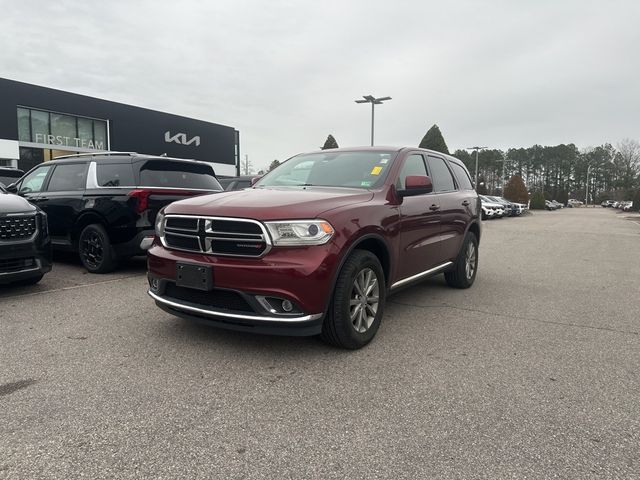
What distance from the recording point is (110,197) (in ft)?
21.6

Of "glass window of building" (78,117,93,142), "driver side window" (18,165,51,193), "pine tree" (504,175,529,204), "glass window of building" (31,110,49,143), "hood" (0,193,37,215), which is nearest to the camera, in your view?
"hood" (0,193,37,215)

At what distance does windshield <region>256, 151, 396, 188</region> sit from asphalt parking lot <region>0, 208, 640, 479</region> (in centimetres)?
147

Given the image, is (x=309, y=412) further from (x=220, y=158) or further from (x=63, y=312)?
(x=220, y=158)

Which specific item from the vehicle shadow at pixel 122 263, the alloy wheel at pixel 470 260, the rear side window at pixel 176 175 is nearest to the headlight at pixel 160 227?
the rear side window at pixel 176 175

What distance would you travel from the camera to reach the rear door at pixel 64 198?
704cm

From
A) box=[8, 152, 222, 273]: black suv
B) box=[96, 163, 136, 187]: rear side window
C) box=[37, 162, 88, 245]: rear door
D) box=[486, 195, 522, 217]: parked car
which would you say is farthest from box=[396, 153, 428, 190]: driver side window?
box=[486, 195, 522, 217]: parked car

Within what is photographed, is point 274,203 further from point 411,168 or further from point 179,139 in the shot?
point 179,139

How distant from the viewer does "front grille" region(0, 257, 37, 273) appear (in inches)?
201

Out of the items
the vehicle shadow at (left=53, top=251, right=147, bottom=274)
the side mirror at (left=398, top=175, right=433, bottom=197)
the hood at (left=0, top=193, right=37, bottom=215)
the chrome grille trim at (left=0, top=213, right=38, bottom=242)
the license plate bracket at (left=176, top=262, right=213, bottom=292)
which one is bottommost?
the vehicle shadow at (left=53, top=251, right=147, bottom=274)

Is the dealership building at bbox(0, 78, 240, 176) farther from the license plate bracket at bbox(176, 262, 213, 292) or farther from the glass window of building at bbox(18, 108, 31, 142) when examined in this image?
the license plate bracket at bbox(176, 262, 213, 292)

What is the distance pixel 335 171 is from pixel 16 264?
370cm

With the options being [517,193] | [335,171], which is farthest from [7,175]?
[517,193]

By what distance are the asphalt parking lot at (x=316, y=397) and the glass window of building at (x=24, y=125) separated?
26721 millimetres

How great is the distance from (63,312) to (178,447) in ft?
9.99
